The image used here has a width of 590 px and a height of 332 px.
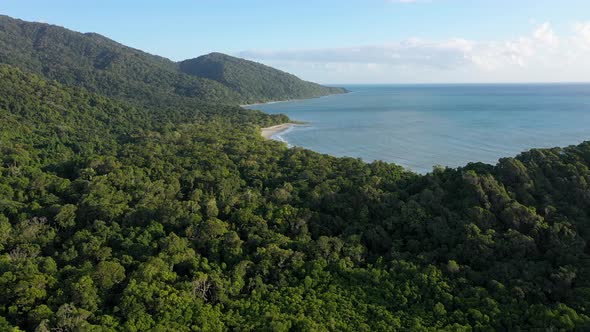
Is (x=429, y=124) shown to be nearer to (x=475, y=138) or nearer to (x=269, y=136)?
(x=475, y=138)

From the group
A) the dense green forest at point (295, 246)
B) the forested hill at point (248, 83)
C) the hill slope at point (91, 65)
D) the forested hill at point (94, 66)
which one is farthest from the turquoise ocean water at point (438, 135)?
the forested hill at point (248, 83)

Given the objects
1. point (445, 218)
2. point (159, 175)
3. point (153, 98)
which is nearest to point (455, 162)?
point (445, 218)

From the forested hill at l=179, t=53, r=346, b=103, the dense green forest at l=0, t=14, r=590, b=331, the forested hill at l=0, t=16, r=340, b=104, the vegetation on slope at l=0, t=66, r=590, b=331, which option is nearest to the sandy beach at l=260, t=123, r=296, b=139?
the forested hill at l=0, t=16, r=340, b=104

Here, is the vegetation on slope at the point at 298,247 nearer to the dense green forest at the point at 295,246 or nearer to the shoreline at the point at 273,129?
the dense green forest at the point at 295,246

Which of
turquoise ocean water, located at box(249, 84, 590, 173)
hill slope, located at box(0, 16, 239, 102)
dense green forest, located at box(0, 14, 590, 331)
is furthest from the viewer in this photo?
hill slope, located at box(0, 16, 239, 102)

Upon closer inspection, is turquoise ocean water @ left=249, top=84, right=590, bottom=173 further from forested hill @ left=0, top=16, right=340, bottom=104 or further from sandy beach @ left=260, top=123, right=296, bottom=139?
forested hill @ left=0, top=16, right=340, bottom=104

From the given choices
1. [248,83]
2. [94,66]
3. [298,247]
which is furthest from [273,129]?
[248,83]
